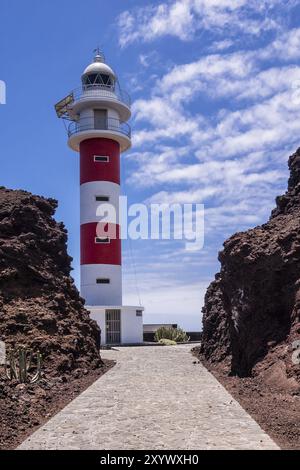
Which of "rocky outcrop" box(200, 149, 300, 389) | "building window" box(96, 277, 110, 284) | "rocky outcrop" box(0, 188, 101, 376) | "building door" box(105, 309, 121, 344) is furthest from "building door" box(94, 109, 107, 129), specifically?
"rocky outcrop" box(200, 149, 300, 389)

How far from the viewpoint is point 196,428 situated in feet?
28.9

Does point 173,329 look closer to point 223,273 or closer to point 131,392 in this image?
point 223,273

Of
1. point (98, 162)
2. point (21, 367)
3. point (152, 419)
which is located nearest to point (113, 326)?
point (98, 162)

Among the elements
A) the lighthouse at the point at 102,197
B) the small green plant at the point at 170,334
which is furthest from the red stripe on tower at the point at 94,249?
the small green plant at the point at 170,334

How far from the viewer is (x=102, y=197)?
3219cm

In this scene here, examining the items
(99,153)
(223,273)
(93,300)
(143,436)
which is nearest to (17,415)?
(143,436)

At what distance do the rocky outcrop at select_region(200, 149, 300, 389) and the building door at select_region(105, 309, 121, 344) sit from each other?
1396 centimetres

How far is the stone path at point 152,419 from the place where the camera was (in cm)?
793

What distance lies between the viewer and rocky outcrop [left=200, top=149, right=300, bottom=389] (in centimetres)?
1311

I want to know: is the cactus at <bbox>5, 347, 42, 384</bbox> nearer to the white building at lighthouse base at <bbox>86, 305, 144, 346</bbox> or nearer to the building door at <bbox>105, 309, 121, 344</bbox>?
the white building at lighthouse base at <bbox>86, 305, 144, 346</bbox>

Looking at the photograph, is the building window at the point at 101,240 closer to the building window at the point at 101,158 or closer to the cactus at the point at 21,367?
the building window at the point at 101,158

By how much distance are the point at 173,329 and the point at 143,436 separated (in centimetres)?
2718

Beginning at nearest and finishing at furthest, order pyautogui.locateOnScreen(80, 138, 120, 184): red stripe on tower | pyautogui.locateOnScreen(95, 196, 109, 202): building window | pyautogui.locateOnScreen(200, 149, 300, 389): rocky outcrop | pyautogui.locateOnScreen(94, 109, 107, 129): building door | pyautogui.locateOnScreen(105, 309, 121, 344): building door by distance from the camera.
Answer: pyautogui.locateOnScreen(200, 149, 300, 389): rocky outcrop
pyautogui.locateOnScreen(105, 309, 121, 344): building door
pyautogui.locateOnScreen(95, 196, 109, 202): building window
pyautogui.locateOnScreen(80, 138, 120, 184): red stripe on tower
pyautogui.locateOnScreen(94, 109, 107, 129): building door

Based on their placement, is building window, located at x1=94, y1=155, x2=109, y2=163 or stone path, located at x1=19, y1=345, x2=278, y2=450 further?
building window, located at x1=94, y1=155, x2=109, y2=163
